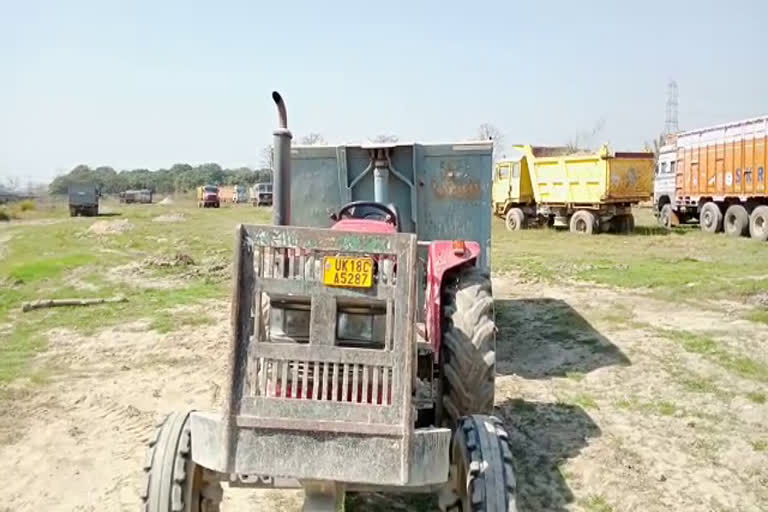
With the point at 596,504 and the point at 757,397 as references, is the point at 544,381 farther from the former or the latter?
the point at 596,504

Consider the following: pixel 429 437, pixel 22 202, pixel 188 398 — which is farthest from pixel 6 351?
pixel 22 202

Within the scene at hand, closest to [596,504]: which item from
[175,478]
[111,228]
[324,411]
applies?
[324,411]

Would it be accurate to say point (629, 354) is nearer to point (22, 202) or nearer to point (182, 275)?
point (182, 275)

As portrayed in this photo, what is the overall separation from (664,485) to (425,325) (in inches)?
71.1

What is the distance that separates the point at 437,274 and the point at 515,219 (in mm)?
19165

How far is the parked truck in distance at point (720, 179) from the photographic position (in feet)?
57.9

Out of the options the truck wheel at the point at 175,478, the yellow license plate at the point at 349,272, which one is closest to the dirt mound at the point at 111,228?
the truck wheel at the point at 175,478

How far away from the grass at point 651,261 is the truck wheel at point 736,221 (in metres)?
0.51

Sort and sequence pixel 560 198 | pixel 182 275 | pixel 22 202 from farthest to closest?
pixel 22 202, pixel 560 198, pixel 182 275

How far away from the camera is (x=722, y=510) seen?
4016mm

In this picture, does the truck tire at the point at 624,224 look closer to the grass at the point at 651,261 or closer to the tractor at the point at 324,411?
the grass at the point at 651,261

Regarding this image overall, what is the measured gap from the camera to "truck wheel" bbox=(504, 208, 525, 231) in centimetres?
2327

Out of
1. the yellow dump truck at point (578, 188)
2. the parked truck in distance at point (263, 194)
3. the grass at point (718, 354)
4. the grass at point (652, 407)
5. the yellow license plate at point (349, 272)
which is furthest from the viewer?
the parked truck in distance at point (263, 194)

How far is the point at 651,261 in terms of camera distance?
13.6 metres
